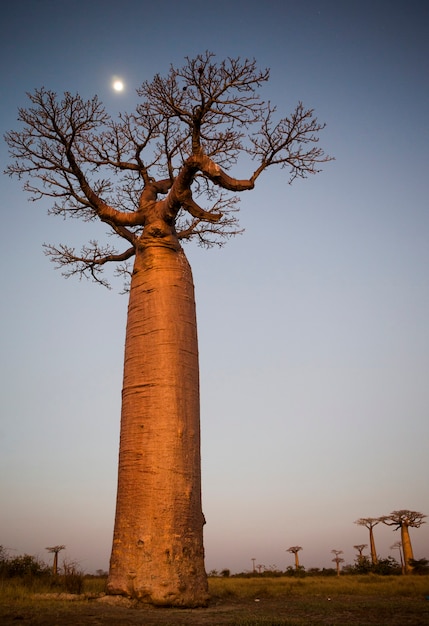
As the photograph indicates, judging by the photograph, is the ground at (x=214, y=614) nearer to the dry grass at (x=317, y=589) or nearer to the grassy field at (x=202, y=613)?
the grassy field at (x=202, y=613)

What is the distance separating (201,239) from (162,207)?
1.82 metres

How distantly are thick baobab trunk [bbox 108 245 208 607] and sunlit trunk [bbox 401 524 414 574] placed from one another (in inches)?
703

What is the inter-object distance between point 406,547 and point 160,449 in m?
20.9

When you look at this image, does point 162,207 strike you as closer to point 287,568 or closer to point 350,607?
point 350,607

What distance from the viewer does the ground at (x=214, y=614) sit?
124 inches

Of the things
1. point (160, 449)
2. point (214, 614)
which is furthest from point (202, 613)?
point (160, 449)

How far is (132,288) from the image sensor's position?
5.66 m

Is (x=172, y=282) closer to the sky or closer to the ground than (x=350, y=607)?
closer to the sky

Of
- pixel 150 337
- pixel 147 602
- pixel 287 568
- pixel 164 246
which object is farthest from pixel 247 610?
pixel 287 568

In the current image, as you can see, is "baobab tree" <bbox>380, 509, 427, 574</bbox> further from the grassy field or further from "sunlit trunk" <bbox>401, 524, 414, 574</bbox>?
the grassy field

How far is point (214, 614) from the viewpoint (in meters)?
3.80

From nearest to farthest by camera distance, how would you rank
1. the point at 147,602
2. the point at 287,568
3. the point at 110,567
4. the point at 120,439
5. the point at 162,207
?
the point at 147,602
the point at 110,567
the point at 120,439
the point at 162,207
the point at 287,568

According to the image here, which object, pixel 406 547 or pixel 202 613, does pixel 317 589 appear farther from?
pixel 406 547

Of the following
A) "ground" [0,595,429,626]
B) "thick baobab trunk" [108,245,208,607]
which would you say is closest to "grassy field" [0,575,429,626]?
"ground" [0,595,429,626]
